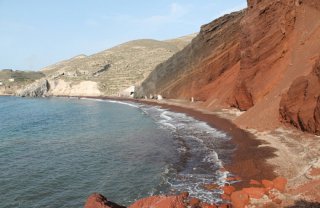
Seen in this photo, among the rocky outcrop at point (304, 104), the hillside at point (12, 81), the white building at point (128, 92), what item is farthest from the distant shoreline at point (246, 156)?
the hillside at point (12, 81)

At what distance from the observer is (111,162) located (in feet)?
98.9

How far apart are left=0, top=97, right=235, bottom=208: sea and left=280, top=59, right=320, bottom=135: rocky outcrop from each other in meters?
6.45

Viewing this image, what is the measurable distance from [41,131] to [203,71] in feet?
103

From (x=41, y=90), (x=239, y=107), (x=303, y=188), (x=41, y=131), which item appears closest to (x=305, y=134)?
(x=303, y=188)

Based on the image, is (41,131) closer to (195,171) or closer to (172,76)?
(195,171)

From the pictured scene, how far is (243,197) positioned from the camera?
64.2 ft

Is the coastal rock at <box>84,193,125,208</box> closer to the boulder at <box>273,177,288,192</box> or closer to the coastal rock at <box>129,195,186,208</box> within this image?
the coastal rock at <box>129,195,186,208</box>

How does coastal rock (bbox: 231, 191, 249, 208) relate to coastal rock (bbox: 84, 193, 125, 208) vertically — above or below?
below

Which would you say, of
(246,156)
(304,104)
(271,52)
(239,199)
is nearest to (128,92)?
(271,52)

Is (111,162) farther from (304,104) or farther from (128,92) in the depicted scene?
(128,92)

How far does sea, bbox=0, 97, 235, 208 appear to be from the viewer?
74.8 feet

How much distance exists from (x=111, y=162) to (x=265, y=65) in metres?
25.7

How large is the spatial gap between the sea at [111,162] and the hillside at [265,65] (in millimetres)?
6562

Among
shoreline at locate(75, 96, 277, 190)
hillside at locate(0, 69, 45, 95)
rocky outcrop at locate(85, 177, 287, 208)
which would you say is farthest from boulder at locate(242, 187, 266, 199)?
hillside at locate(0, 69, 45, 95)
